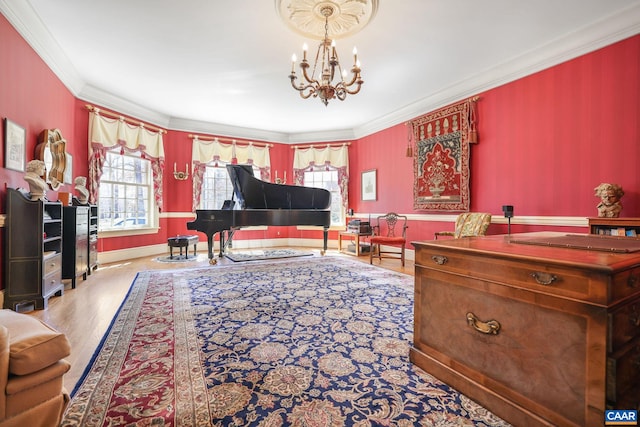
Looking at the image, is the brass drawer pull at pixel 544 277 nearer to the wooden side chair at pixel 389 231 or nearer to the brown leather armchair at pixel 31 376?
the brown leather armchair at pixel 31 376

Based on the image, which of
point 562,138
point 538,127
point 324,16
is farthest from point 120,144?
point 562,138

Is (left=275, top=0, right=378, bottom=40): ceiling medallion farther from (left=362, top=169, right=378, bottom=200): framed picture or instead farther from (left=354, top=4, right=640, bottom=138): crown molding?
(left=362, top=169, right=378, bottom=200): framed picture

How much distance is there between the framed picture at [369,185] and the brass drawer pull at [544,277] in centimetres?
556

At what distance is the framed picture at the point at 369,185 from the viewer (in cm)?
676

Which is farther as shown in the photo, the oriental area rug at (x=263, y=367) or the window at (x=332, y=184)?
the window at (x=332, y=184)

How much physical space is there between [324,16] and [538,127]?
10.2ft

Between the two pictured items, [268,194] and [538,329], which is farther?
[268,194]

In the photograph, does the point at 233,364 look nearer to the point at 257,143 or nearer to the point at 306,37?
the point at 306,37

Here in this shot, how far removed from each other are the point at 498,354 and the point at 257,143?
694 cm

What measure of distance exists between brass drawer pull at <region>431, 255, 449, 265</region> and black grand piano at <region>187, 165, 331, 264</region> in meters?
3.87

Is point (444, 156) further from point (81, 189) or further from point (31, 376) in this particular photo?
point (81, 189)

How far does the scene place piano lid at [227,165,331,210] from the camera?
17.0ft

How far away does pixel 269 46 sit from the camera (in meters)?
3.65

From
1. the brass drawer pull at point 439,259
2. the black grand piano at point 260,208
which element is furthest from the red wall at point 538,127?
the brass drawer pull at point 439,259
